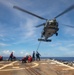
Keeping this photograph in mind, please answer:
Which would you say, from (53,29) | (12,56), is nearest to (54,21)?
(53,29)

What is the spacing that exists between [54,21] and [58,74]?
1065cm

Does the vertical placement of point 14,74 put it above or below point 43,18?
below

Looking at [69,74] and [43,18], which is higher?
A: [43,18]

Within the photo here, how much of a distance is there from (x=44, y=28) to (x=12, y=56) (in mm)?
28902

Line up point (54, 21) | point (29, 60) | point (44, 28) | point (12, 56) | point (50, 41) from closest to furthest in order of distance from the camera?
point (54, 21) < point (44, 28) < point (50, 41) < point (29, 60) < point (12, 56)

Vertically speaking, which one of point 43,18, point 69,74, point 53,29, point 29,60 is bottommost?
point 69,74

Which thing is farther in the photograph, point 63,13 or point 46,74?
point 63,13

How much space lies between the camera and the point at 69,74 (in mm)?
26562

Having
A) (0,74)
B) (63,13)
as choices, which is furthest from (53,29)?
(0,74)

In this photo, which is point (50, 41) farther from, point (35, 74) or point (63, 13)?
point (35, 74)

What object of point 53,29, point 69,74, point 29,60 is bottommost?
point 69,74

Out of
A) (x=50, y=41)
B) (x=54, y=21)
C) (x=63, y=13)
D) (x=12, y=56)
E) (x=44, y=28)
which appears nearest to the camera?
(x=63, y=13)

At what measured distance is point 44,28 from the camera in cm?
3541

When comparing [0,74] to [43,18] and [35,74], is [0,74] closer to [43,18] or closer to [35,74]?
[35,74]
